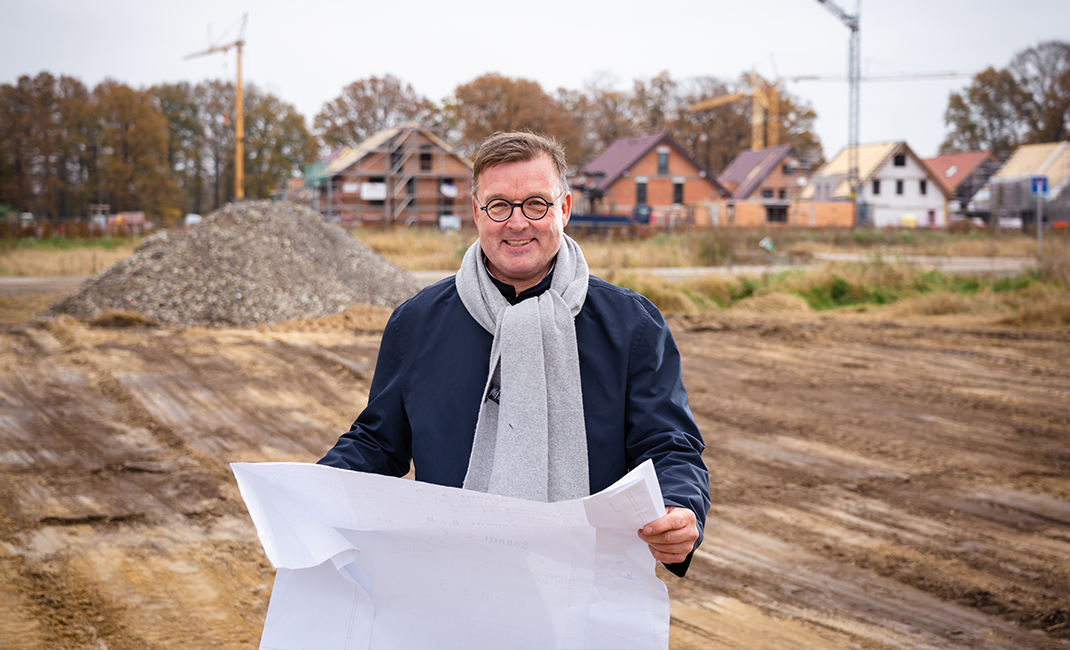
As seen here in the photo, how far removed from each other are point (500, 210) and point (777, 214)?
193 ft

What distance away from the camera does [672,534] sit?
170cm

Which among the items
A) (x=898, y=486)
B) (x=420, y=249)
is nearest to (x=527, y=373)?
(x=898, y=486)

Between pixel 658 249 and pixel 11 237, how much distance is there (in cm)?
2284

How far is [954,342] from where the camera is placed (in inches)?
458

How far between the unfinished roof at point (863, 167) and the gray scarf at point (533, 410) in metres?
60.1

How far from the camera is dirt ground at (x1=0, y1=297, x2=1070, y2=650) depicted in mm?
3805

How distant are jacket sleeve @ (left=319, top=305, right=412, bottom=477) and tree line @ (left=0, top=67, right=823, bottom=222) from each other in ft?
143

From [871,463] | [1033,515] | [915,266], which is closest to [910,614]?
[1033,515]

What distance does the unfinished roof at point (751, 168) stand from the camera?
58.1 m

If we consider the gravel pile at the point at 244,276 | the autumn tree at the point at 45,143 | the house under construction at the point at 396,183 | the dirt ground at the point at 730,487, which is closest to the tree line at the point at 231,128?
the autumn tree at the point at 45,143

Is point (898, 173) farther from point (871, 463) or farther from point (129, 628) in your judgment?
point (129, 628)

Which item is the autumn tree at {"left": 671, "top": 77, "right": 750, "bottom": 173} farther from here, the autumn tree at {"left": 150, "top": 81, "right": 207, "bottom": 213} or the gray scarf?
the gray scarf

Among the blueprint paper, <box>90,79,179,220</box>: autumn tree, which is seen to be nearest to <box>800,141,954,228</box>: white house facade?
<box>90,79,179,220</box>: autumn tree

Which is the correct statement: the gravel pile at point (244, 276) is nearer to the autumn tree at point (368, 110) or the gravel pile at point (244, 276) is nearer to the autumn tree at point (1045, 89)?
the autumn tree at point (368, 110)
